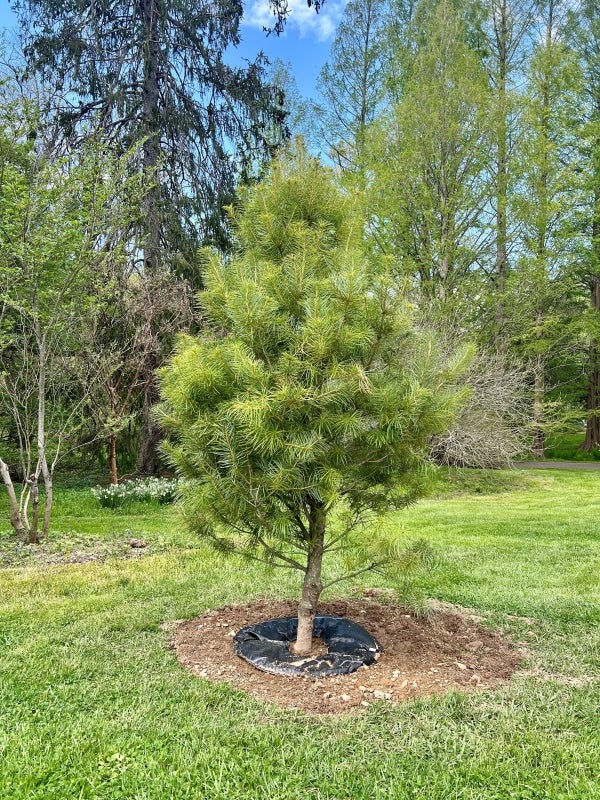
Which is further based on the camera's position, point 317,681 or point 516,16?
point 516,16

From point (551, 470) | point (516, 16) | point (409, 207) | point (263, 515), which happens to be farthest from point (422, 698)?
point (516, 16)

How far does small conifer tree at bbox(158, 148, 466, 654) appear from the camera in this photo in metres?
2.72

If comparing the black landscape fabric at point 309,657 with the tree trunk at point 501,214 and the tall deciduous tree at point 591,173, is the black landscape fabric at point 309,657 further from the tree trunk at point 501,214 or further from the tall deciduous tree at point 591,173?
the tall deciduous tree at point 591,173

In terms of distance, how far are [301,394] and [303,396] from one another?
19 mm

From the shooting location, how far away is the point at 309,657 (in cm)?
304

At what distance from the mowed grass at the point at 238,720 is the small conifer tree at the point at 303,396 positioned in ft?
2.55

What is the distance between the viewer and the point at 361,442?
294cm

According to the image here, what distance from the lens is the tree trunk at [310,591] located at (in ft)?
10.2

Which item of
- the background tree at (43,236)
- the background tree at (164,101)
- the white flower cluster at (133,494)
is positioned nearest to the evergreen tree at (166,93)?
the background tree at (164,101)

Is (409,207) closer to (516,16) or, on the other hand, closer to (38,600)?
(516,16)

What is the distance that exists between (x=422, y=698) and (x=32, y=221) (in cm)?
545

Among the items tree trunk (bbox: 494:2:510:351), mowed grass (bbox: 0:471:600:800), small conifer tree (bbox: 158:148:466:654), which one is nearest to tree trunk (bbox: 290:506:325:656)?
small conifer tree (bbox: 158:148:466:654)

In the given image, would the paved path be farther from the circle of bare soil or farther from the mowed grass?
the circle of bare soil

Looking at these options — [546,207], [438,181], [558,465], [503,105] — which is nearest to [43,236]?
[438,181]
